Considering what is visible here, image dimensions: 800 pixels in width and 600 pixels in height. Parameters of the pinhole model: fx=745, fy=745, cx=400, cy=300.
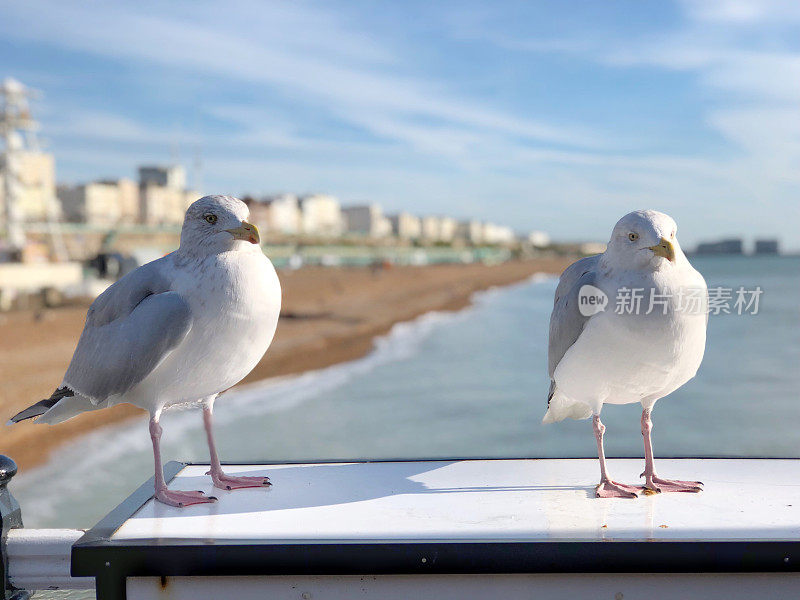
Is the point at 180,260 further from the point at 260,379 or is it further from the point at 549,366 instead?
the point at 260,379

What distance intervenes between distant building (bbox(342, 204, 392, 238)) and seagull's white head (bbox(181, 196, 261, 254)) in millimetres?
116632

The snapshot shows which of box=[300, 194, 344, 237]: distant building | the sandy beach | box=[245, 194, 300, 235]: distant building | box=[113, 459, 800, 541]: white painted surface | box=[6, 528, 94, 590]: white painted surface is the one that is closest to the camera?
box=[113, 459, 800, 541]: white painted surface

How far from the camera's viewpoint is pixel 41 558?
Answer: 2.26 metres

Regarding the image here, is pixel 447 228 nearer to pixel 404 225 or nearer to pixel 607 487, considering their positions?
pixel 404 225

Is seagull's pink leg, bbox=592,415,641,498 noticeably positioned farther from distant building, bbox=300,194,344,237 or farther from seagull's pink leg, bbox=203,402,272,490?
distant building, bbox=300,194,344,237

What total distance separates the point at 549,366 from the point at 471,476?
1.65ft

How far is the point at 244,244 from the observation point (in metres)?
2.50

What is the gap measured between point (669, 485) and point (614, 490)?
0.21m

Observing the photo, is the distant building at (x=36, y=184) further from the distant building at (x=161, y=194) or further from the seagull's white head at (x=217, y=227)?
the seagull's white head at (x=217, y=227)

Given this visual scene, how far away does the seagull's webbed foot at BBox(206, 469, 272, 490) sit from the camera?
8.84 feet

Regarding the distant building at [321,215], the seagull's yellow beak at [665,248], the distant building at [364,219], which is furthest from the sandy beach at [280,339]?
the distant building at [364,219]

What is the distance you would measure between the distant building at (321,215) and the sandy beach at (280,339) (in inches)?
2154

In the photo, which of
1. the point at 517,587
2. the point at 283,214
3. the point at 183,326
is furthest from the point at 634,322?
the point at 283,214

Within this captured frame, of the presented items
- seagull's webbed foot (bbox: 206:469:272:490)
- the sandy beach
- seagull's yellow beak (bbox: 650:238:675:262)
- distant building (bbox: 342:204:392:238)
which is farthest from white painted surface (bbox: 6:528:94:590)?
distant building (bbox: 342:204:392:238)
